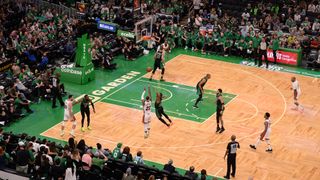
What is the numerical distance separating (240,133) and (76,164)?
904cm

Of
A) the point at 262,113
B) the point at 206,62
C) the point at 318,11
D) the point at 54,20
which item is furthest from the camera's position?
the point at 318,11

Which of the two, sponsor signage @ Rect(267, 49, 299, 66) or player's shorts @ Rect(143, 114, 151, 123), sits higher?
sponsor signage @ Rect(267, 49, 299, 66)

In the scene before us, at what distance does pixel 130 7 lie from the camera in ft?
145

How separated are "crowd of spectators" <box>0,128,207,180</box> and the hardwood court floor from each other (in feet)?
11.3

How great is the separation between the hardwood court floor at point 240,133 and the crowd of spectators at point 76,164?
3431 mm

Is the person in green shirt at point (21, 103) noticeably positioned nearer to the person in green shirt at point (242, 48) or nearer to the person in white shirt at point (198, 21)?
the person in green shirt at point (242, 48)

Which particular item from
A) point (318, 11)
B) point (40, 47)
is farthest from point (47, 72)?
point (318, 11)

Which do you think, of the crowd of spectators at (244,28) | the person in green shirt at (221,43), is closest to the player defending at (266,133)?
the crowd of spectators at (244,28)

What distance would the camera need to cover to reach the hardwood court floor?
24.5m

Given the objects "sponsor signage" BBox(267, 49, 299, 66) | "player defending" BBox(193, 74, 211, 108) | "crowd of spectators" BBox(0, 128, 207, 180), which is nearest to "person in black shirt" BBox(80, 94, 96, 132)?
"crowd of spectators" BBox(0, 128, 207, 180)

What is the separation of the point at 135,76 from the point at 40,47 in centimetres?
530

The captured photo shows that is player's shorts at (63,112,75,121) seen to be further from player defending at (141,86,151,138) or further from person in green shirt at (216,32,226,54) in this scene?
person in green shirt at (216,32,226,54)

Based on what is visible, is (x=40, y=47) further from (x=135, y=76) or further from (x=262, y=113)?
(x=262, y=113)

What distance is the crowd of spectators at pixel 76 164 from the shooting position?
20297mm
